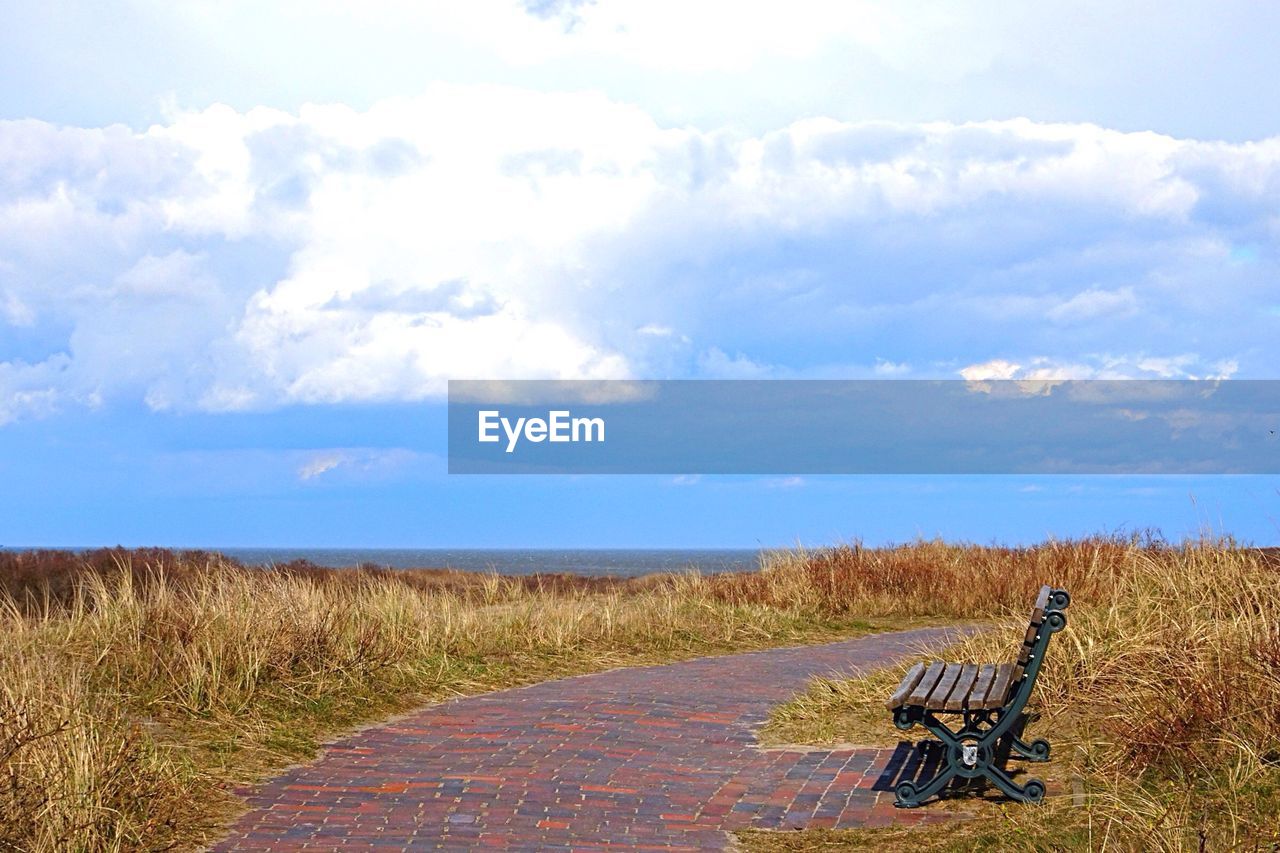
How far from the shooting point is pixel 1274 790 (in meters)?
6.08

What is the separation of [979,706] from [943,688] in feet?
1.29

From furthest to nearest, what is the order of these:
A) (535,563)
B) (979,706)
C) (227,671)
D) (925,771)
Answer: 1. (535,563)
2. (227,671)
3. (925,771)
4. (979,706)

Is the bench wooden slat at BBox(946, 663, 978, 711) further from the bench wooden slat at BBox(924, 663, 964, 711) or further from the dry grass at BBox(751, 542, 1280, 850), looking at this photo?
the dry grass at BBox(751, 542, 1280, 850)

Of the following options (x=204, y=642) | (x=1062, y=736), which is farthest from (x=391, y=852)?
(x=1062, y=736)

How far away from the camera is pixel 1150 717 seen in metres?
6.95

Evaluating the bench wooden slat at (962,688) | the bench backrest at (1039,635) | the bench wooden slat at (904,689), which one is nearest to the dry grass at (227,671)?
the bench wooden slat at (904,689)

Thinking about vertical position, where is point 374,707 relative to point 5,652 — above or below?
below

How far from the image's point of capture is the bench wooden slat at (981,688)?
21.0ft

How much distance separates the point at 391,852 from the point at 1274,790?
14.3ft

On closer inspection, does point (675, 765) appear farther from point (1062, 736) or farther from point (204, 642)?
point (204, 642)

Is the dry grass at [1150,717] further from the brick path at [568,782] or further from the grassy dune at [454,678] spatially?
the brick path at [568,782]

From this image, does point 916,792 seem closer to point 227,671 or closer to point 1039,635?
point 1039,635

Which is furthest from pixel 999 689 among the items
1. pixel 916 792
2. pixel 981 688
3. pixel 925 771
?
pixel 925 771

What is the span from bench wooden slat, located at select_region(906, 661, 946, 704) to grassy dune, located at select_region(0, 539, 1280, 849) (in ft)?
2.31
